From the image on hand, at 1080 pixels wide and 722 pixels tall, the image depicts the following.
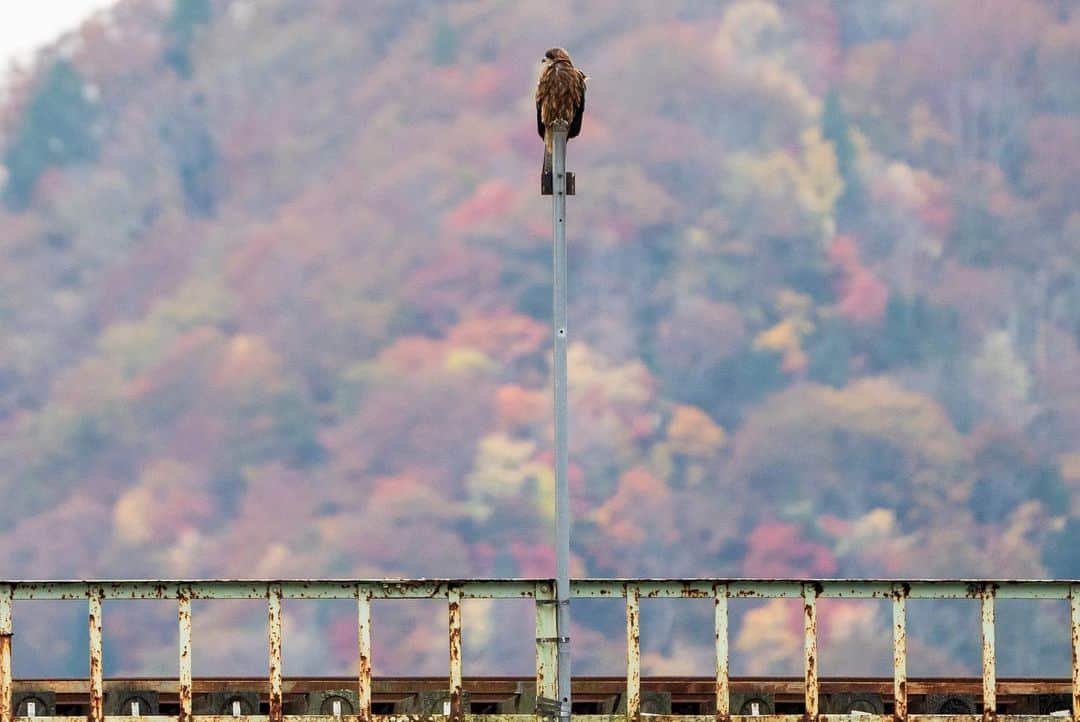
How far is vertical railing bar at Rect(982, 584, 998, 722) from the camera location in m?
25.4

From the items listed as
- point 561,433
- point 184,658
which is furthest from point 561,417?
point 184,658

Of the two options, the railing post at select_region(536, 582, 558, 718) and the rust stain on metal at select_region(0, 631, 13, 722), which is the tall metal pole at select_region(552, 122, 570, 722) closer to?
Result: the railing post at select_region(536, 582, 558, 718)

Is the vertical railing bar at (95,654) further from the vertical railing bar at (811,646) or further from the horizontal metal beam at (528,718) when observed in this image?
the vertical railing bar at (811,646)

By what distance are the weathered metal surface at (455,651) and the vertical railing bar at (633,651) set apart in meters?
2.21

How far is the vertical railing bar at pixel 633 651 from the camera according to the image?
81.5 feet

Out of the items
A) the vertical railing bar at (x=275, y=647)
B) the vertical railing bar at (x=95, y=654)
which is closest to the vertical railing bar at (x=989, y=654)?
the vertical railing bar at (x=275, y=647)

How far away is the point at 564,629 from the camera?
2434cm

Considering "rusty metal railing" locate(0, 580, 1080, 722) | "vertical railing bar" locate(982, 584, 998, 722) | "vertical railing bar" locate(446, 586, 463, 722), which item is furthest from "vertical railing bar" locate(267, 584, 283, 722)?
"vertical railing bar" locate(982, 584, 998, 722)

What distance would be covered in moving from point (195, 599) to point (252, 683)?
4399 mm

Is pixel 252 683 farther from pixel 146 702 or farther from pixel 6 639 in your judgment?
pixel 6 639

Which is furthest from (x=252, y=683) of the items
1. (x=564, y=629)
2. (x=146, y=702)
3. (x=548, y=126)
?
(x=548, y=126)

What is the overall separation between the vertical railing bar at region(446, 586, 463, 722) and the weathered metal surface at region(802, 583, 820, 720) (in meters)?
4.58

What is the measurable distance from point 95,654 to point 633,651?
7.14 metres

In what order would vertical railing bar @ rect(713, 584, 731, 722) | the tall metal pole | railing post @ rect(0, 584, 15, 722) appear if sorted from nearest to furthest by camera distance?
the tall metal pole, vertical railing bar @ rect(713, 584, 731, 722), railing post @ rect(0, 584, 15, 722)
